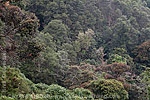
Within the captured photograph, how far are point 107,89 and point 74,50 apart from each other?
727cm

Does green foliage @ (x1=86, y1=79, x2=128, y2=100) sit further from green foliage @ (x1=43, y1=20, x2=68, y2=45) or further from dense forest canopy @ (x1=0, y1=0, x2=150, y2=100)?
green foliage @ (x1=43, y1=20, x2=68, y2=45)

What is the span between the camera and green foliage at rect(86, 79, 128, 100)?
10375mm

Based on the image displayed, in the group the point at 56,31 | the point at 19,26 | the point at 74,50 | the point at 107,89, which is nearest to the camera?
the point at 19,26

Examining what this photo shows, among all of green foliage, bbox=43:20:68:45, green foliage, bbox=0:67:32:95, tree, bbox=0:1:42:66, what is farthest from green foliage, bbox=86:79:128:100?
green foliage, bbox=43:20:68:45

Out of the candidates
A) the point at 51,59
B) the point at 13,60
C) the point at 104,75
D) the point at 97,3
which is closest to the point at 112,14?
the point at 97,3

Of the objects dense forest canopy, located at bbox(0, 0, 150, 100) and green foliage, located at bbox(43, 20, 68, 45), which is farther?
green foliage, located at bbox(43, 20, 68, 45)

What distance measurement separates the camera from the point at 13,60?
6.86 metres

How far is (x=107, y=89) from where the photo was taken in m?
10.4

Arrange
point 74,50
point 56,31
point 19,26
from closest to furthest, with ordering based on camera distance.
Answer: point 19,26 < point 56,31 < point 74,50

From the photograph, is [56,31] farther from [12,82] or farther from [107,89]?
[12,82]

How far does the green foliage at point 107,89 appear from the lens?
→ 10.4 meters

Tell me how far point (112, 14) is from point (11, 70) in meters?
18.6

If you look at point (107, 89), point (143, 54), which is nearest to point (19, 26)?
point (107, 89)

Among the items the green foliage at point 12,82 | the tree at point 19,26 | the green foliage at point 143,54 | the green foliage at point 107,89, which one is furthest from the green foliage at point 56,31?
the green foliage at point 12,82
